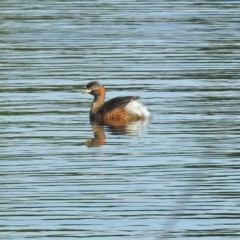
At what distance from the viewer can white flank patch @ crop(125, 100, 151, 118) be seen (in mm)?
18031

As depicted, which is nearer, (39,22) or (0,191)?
(0,191)

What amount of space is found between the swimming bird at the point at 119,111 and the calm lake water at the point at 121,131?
0.17 meters

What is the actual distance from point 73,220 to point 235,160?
329 centimetres

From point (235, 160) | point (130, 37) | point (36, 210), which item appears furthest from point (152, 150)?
point (130, 37)

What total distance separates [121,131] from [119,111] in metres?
1.14

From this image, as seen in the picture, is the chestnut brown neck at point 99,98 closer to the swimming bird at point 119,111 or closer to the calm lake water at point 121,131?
the swimming bird at point 119,111

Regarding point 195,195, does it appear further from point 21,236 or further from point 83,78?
point 83,78

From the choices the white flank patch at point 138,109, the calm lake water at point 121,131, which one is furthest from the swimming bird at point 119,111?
the calm lake water at point 121,131

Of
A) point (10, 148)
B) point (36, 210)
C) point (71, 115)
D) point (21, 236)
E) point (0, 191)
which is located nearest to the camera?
point (21, 236)

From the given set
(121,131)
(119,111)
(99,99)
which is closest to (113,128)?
(121,131)

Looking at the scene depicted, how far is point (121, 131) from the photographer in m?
17.5

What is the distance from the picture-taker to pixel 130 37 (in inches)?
1089

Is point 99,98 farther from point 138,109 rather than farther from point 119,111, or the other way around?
point 138,109

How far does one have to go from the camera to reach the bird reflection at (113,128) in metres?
16.6
